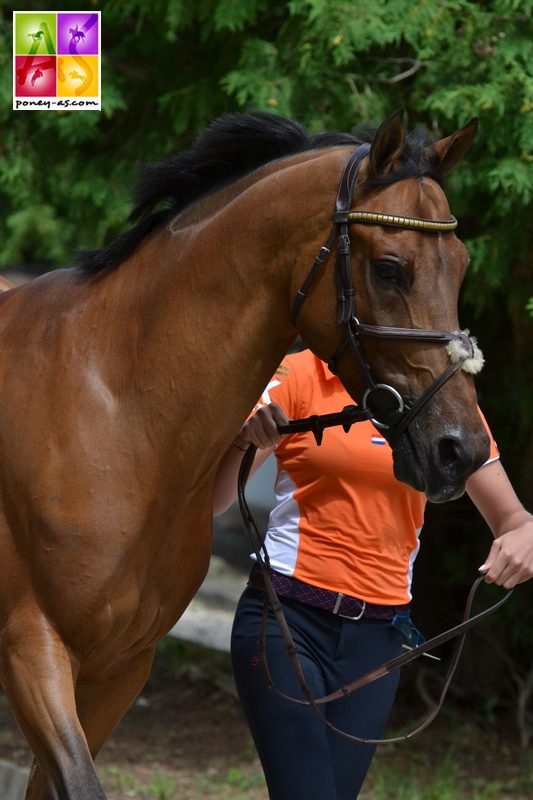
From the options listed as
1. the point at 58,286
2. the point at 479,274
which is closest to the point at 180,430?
the point at 58,286

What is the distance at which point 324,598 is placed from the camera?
2844mm

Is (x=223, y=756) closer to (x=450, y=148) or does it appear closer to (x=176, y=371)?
(x=176, y=371)

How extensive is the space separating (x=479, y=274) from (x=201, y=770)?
2.65m

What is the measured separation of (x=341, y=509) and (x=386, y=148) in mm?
959

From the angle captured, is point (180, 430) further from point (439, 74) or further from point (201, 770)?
point (201, 770)

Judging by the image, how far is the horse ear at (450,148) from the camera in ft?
8.12

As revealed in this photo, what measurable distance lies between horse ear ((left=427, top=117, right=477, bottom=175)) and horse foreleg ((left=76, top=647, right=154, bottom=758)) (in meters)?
1.41

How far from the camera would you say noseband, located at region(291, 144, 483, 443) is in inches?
89.8

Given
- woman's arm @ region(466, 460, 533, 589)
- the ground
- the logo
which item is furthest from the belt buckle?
the logo

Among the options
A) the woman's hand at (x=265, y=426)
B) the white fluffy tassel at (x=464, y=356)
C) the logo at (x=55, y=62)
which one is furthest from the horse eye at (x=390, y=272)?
the logo at (x=55, y=62)

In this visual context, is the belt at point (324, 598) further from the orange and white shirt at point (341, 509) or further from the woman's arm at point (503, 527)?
the woman's arm at point (503, 527)

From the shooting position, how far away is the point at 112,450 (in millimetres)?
2588

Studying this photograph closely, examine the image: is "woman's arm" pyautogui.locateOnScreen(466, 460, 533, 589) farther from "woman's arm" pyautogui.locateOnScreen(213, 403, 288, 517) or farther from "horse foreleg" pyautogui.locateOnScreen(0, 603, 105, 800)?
"horse foreleg" pyautogui.locateOnScreen(0, 603, 105, 800)

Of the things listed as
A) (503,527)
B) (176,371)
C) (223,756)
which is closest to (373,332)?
(176,371)
